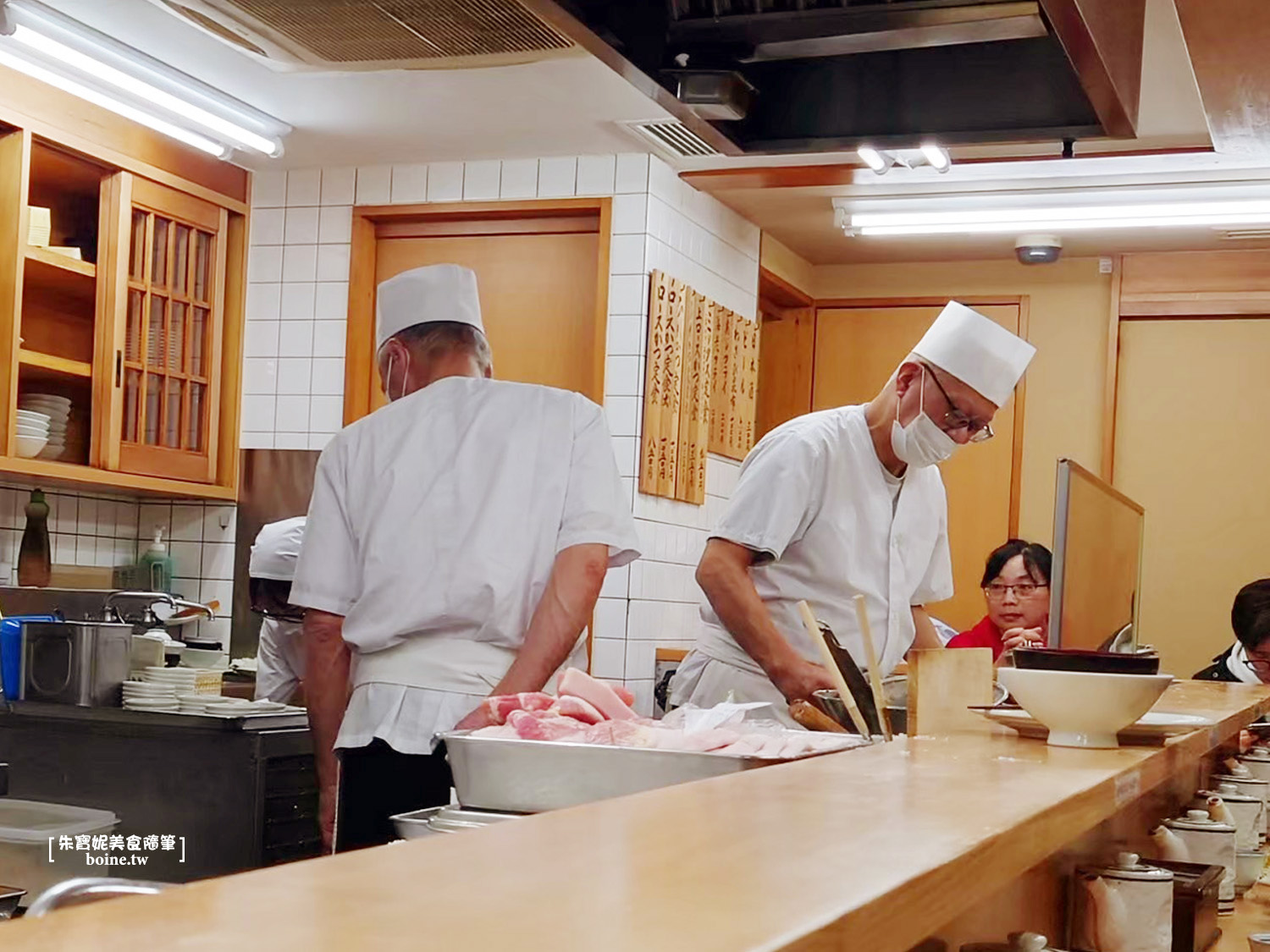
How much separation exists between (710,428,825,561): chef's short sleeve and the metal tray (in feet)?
4.96

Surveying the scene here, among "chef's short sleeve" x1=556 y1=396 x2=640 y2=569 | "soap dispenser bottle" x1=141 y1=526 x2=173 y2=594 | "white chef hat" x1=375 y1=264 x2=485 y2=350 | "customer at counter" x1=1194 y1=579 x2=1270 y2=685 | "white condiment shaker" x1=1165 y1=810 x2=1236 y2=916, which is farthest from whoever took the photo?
"soap dispenser bottle" x1=141 y1=526 x2=173 y2=594

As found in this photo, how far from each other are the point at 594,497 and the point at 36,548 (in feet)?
10.3

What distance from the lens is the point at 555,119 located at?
200 inches

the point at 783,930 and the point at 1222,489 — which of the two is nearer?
the point at 783,930

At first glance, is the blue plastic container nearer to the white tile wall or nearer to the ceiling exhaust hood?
the white tile wall

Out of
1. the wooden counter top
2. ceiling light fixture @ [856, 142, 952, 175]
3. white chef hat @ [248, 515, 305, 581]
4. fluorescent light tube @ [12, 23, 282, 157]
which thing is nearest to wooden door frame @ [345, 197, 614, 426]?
fluorescent light tube @ [12, 23, 282, 157]

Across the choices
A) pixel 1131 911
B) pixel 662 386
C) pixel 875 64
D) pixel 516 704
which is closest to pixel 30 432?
pixel 662 386

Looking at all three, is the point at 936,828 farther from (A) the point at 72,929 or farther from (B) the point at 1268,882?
(B) the point at 1268,882

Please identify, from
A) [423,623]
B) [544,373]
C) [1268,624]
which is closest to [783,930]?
[423,623]

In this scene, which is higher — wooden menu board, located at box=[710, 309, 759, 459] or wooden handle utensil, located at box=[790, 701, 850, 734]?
wooden menu board, located at box=[710, 309, 759, 459]

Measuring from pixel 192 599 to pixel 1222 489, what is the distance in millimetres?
4059

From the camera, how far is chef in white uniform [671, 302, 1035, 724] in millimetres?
3193

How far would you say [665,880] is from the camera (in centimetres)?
78

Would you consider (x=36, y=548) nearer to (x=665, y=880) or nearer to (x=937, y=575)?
(x=937, y=575)
